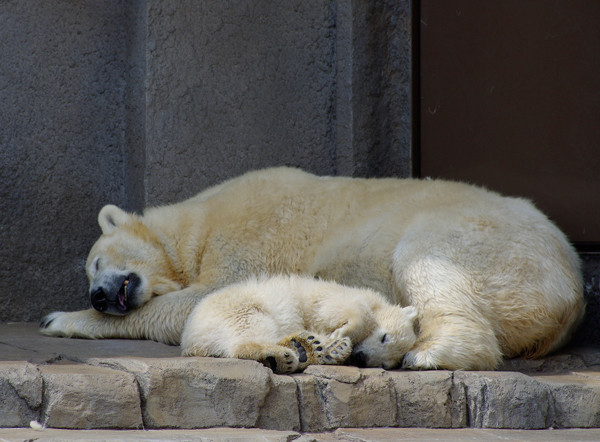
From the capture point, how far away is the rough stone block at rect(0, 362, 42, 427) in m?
2.71

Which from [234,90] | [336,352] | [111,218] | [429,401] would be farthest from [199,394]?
[234,90]

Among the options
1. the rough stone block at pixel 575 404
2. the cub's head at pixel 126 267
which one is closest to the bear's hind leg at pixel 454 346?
the rough stone block at pixel 575 404

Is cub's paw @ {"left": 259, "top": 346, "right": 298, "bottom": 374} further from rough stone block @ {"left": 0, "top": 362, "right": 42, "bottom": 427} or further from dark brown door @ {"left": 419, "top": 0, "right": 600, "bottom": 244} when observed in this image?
dark brown door @ {"left": 419, "top": 0, "right": 600, "bottom": 244}

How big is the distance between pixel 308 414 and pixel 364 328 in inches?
23.3

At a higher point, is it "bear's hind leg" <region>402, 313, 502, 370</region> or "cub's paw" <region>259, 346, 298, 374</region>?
"cub's paw" <region>259, 346, 298, 374</region>

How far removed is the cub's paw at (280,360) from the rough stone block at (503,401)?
0.65 metres

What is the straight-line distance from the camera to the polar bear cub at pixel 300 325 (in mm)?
3328

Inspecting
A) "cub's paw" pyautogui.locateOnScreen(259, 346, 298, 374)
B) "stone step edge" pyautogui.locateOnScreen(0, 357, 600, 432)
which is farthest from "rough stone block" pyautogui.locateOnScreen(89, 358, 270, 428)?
"cub's paw" pyautogui.locateOnScreen(259, 346, 298, 374)

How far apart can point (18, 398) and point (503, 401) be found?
173 cm

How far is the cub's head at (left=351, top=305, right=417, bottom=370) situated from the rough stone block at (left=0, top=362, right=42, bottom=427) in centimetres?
130

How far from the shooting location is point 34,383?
9.03ft

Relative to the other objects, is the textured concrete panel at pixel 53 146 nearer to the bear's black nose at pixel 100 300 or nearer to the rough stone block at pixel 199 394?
the bear's black nose at pixel 100 300

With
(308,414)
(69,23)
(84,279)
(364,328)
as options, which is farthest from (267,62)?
(308,414)

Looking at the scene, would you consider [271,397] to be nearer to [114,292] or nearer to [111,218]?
[114,292]
